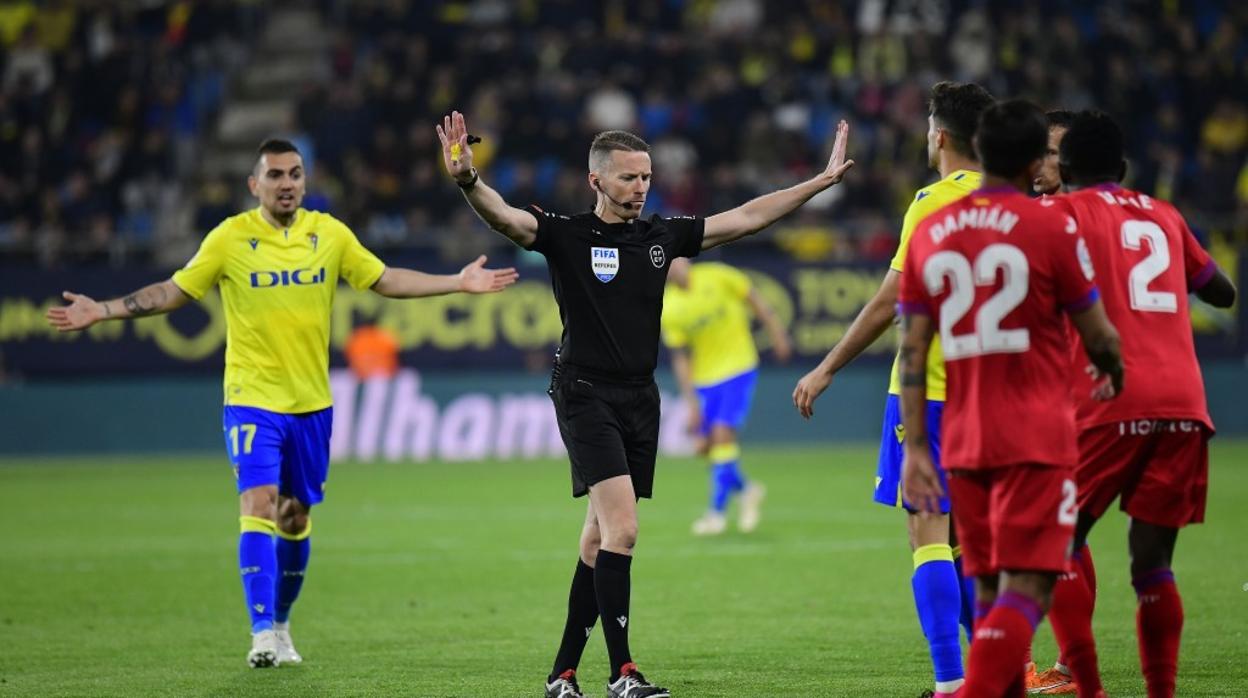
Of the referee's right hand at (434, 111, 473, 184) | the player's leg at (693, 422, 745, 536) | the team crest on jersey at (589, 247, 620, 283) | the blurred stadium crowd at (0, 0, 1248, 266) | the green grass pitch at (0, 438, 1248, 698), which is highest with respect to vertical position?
the blurred stadium crowd at (0, 0, 1248, 266)

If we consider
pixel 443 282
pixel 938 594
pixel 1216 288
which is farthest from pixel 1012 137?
pixel 443 282

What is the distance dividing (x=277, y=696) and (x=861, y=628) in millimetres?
3422

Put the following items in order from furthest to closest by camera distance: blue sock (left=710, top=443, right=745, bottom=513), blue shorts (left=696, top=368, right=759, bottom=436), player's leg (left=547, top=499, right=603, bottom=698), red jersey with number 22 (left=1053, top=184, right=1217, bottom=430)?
blue shorts (left=696, top=368, right=759, bottom=436), blue sock (left=710, top=443, right=745, bottom=513), player's leg (left=547, top=499, right=603, bottom=698), red jersey with number 22 (left=1053, top=184, right=1217, bottom=430)

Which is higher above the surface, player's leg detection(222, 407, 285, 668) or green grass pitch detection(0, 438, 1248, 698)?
player's leg detection(222, 407, 285, 668)

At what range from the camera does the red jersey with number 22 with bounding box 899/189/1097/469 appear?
5637 mm

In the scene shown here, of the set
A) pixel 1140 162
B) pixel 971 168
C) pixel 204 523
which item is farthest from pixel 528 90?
pixel 971 168

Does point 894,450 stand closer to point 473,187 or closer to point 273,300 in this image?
point 473,187

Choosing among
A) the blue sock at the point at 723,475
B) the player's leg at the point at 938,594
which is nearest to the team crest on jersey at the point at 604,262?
the player's leg at the point at 938,594

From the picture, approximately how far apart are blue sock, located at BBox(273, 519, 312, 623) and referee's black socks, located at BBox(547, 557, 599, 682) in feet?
7.29

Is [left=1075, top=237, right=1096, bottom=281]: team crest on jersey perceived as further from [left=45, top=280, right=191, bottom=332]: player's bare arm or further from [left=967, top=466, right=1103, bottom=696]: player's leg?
[left=45, top=280, right=191, bottom=332]: player's bare arm

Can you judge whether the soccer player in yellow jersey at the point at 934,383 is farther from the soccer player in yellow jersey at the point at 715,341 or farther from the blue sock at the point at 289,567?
the soccer player in yellow jersey at the point at 715,341

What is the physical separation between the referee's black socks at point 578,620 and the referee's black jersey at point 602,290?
35.9 inches

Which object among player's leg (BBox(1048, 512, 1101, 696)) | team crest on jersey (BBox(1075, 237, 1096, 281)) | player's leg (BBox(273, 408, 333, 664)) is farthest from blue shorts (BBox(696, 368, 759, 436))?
team crest on jersey (BBox(1075, 237, 1096, 281))

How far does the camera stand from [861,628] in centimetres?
954
